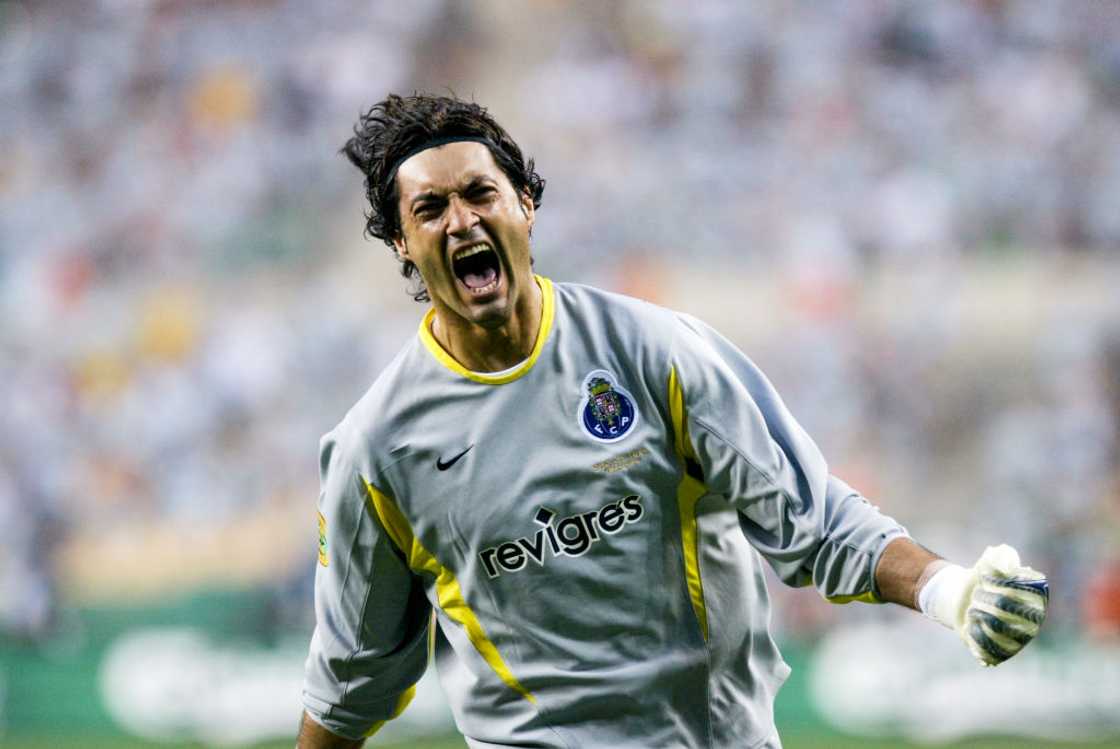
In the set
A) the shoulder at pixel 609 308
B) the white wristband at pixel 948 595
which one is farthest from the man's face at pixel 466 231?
the white wristband at pixel 948 595

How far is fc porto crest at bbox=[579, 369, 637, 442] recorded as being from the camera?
299 cm

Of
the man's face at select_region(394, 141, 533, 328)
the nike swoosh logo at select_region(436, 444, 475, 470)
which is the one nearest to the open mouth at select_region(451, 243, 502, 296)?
the man's face at select_region(394, 141, 533, 328)

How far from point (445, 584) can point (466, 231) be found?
786 millimetres

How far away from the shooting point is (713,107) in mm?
10984

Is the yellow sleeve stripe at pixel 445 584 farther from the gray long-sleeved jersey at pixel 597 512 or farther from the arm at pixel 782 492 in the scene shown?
the arm at pixel 782 492

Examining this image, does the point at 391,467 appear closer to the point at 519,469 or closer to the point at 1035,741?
the point at 519,469

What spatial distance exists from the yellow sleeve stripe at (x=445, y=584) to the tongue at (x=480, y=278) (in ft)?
1.62

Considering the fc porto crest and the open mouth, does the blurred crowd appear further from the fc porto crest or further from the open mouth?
the open mouth

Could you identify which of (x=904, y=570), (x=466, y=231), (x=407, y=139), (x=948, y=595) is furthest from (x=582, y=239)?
(x=948, y=595)

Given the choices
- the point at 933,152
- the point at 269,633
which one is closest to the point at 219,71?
the point at 269,633

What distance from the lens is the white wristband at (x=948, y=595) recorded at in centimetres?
253

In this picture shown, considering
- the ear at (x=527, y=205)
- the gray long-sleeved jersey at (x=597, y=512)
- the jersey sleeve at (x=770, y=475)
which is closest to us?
the jersey sleeve at (x=770, y=475)

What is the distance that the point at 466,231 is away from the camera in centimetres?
302

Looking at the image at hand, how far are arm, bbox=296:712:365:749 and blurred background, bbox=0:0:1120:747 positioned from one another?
5723mm
